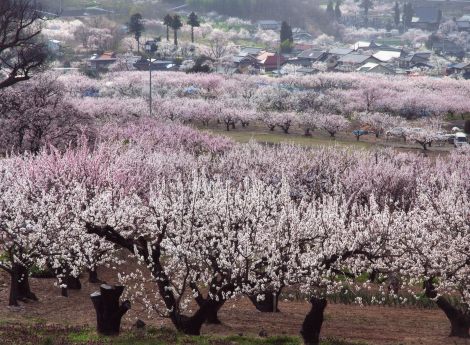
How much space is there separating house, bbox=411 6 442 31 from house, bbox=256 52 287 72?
73.5m

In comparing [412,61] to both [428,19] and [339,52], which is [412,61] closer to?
[339,52]

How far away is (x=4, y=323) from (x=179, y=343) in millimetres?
4521

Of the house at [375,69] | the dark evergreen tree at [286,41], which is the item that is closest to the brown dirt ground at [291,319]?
the house at [375,69]

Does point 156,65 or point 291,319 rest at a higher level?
point 156,65

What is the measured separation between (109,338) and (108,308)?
27.6 inches

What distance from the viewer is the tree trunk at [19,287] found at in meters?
18.4

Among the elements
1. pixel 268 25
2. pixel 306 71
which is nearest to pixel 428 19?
pixel 268 25

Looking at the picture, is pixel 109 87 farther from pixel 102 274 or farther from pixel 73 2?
pixel 73 2

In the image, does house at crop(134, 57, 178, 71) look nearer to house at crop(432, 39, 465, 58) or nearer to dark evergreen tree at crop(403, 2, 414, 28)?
house at crop(432, 39, 465, 58)

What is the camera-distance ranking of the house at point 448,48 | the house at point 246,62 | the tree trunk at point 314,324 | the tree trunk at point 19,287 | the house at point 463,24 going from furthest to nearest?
the house at point 463,24 < the house at point 448,48 < the house at point 246,62 < the tree trunk at point 19,287 < the tree trunk at point 314,324

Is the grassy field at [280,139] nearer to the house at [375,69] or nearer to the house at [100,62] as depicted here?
the house at [100,62]

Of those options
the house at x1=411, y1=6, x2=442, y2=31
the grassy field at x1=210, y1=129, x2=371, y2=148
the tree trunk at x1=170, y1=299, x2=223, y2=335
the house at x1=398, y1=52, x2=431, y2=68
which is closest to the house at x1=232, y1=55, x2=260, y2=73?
the house at x1=398, y1=52, x2=431, y2=68

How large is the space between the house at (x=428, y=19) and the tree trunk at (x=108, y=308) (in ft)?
548

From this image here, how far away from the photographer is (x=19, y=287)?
1953 cm
